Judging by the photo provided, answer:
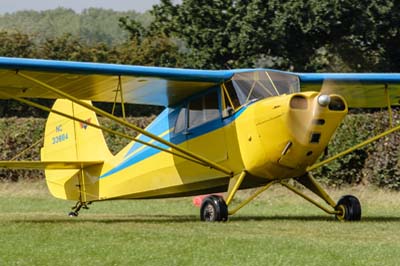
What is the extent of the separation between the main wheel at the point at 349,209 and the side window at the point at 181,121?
2723 millimetres

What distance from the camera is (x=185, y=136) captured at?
13.7 metres

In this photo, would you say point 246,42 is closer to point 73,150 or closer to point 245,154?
point 73,150

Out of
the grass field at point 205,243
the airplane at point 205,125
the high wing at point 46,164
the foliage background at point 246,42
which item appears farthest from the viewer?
the foliage background at point 246,42

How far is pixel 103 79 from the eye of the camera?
1316 cm

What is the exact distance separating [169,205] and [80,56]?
19.8 metres

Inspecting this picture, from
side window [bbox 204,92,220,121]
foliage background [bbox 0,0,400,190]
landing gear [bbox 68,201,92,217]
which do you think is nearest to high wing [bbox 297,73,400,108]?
side window [bbox 204,92,220,121]

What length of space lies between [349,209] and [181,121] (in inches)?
117

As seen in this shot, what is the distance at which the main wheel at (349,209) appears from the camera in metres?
13.2

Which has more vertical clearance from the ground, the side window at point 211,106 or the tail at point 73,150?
the side window at point 211,106

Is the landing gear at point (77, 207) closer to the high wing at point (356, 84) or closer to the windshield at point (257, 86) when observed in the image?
the windshield at point (257, 86)

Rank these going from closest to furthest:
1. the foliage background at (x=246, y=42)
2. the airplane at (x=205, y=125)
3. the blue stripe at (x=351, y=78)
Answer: the airplane at (x=205, y=125)
the blue stripe at (x=351, y=78)
the foliage background at (x=246, y=42)

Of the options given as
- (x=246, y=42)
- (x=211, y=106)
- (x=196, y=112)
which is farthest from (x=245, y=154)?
(x=246, y=42)

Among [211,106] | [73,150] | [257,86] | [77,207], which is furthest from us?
[73,150]

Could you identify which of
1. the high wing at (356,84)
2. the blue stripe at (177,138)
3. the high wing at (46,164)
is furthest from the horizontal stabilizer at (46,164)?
the high wing at (356,84)
